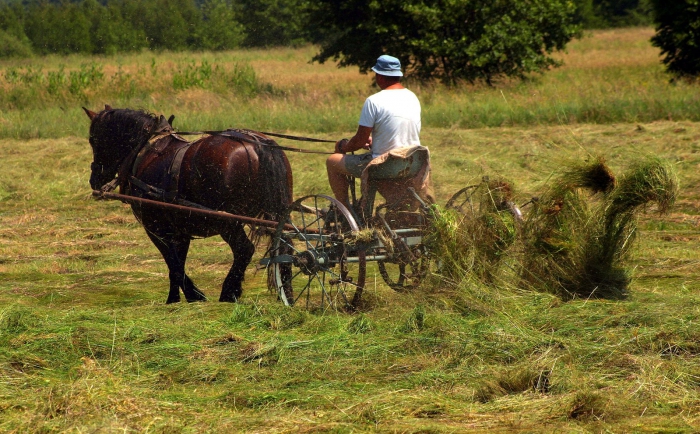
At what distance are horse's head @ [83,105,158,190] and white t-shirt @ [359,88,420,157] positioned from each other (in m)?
2.18

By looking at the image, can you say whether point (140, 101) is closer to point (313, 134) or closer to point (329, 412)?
point (313, 134)

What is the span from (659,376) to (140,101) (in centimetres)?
1861

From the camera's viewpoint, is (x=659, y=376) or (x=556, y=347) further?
(x=556, y=347)

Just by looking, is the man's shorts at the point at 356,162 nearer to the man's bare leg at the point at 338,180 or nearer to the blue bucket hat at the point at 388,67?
the man's bare leg at the point at 338,180

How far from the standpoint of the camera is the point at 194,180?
7477 millimetres

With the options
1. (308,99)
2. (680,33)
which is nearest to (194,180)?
(308,99)

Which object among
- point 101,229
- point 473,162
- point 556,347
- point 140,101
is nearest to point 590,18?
point 140,101

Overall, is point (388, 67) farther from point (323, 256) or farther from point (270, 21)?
point (270, 21)

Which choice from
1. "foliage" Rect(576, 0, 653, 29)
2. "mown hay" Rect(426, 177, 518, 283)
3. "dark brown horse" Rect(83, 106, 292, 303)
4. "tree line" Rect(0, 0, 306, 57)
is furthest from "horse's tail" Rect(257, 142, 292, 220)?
"foliage" Rect(576, 0, 653, 29)

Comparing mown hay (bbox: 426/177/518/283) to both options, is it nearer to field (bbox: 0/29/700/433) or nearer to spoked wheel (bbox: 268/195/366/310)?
field (bbox: 0/29/700/433)

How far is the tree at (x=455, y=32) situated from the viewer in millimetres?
22719

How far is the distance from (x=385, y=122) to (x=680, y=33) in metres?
18.6

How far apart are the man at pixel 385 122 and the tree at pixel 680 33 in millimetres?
17709

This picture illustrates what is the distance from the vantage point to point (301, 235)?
7074mm
